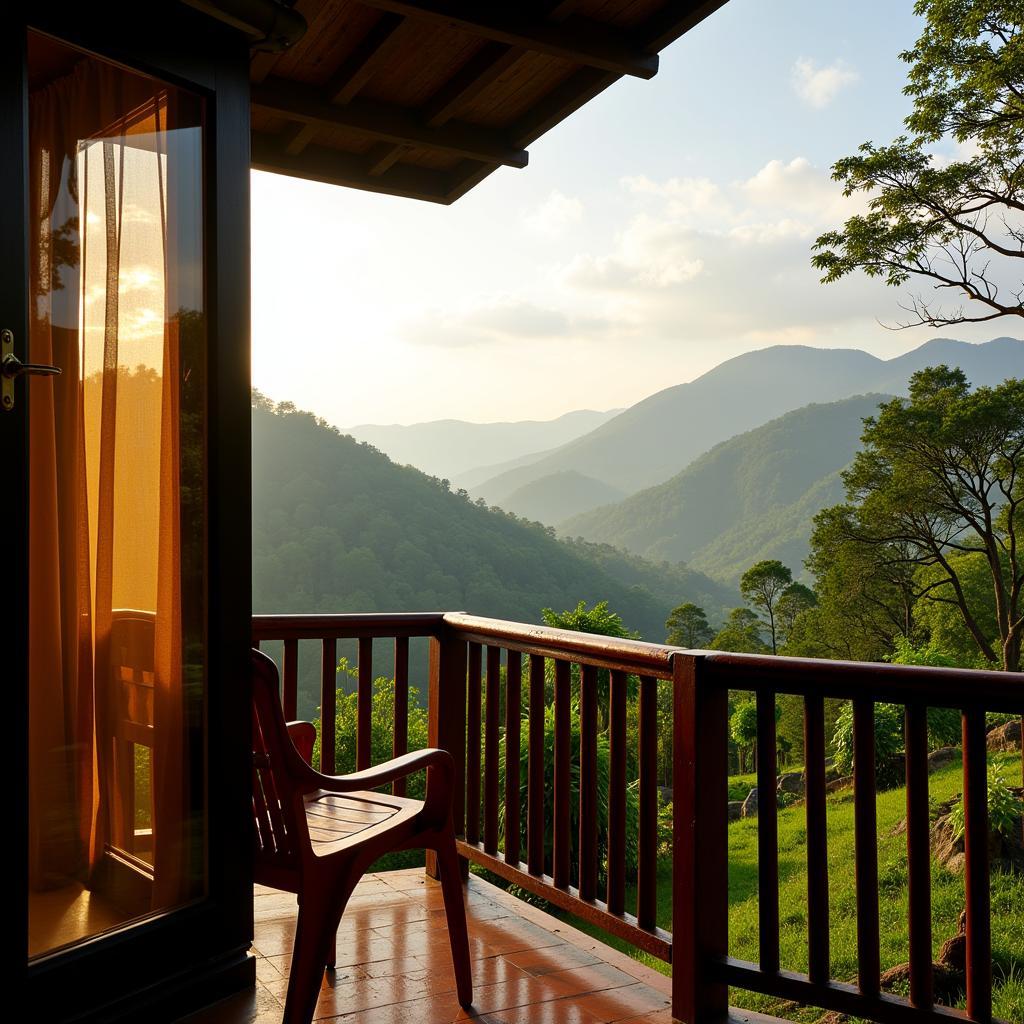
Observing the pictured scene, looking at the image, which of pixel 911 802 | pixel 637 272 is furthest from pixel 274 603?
pixel 637 272

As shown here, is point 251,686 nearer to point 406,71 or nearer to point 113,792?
point 113,792

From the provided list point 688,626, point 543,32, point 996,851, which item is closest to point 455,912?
point 543,32

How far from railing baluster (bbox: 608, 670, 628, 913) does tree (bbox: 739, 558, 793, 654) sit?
28.5 m

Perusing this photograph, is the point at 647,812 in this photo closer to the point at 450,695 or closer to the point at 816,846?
the point at 816,846

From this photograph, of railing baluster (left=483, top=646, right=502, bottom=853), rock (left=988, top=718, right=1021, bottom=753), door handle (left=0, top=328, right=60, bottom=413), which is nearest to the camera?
door handle (left=0, top=328, right=60, bottom=413)

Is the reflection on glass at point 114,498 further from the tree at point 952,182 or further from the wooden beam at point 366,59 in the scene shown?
the tree at point 952,182

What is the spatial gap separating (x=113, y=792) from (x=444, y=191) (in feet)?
8.40

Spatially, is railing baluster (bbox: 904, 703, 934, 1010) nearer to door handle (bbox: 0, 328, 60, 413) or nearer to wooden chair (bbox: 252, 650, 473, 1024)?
wooden chair (bbox: 252, 650, 473, 1024)

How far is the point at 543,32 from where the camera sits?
8.27 ft

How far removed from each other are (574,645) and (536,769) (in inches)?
19.3

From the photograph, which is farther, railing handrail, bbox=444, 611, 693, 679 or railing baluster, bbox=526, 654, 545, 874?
railing baluster, bbox=526, 654, 545, 874

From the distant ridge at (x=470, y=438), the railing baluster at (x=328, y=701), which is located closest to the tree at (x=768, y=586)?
the railing baluster at (x=328, y=701)

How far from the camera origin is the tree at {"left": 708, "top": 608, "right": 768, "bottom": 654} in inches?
1172

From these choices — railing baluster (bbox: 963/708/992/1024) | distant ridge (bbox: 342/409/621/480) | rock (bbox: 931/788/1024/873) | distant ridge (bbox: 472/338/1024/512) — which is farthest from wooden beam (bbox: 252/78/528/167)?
distant ridge (bbox: 472/338/1024/512)
